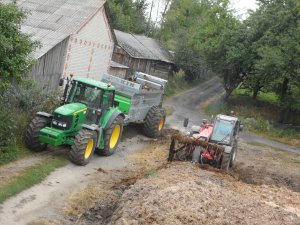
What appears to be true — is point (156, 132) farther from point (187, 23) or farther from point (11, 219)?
point (187, 23)

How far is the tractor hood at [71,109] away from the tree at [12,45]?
1693 mm

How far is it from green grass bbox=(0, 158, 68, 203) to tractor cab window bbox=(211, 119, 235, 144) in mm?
5778

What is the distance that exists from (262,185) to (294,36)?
1886cm

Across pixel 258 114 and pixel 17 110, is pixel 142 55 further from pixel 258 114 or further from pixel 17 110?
pixel 17 110

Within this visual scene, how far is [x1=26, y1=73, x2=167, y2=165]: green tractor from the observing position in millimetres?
14133

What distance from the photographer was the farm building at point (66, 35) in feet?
71.7

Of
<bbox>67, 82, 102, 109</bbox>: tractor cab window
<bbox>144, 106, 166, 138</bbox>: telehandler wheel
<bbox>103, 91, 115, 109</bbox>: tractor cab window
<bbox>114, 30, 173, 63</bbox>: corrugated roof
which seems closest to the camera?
<bbox>67, 82, 102, 109</bbox>: tractor cab window

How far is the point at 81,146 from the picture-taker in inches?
551

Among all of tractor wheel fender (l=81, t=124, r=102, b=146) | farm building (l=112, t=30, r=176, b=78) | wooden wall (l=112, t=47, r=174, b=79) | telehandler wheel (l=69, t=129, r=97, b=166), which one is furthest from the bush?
wooden wall (l=112, t=47, r=174, b=79)

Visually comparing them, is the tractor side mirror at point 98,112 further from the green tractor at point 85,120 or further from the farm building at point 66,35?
the farm building at point 66,35

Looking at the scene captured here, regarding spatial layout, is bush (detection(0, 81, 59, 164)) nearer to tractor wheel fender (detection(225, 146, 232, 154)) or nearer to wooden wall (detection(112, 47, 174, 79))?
tractor wheel fender (detection(225, 146, 232, 154))

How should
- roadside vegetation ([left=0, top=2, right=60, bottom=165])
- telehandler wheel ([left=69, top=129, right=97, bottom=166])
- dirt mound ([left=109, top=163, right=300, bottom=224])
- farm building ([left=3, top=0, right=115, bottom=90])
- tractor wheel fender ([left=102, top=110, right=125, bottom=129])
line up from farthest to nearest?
farm building ([left=3, top=0, right=115, bottom=90])
tractor wheel fender ([left=102, top=110, right=125, bottom=129])
telehandler wheel ([left=69, top=129, right=97, bottom=166])
roadside vegetation ([left=0, top=2, right=60, bottom=165])
dirt mound ([left=109, top=163, right=300, bottom=224])

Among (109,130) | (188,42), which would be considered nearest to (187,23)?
(188,42)

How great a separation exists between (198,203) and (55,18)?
639 inches
